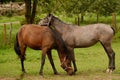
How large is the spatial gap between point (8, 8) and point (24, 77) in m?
37.0

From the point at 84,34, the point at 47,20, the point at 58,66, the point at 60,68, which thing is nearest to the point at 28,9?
the point at 58,66

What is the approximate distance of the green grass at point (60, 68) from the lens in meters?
11.3

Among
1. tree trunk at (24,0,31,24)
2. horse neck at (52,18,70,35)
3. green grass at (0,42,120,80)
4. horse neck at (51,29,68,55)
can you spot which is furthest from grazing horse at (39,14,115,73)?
tree trunk at (24,0,31,24)

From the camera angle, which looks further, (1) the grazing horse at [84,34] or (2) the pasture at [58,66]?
(1) the grazing horse at [84,34]

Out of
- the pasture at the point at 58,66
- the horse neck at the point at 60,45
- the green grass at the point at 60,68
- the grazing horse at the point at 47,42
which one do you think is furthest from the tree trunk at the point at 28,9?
the horse neck at the point at 60,45

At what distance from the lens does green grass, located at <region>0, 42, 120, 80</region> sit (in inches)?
445

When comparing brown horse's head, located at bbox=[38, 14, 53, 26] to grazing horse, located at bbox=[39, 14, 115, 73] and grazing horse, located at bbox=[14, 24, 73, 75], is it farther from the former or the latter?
grazing horse, located at bbox=[14, 24, 73, 75]

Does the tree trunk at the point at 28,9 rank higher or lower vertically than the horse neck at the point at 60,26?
lower

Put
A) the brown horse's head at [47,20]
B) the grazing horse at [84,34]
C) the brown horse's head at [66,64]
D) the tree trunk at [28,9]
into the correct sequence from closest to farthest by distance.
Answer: the brown horse's head at [66,64] → the grazing horse at [84,34] → the brown horse's head at [47,20] → the tree trunk at [28,9]

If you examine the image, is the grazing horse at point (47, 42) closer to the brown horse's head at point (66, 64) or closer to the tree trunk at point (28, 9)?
the brown horse's head at point (66, 64)

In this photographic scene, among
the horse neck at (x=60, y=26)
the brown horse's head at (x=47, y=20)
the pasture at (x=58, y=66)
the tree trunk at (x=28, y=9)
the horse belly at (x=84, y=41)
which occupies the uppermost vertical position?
the brown horse's head at (x=47, y=20)

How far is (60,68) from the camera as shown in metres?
13.9

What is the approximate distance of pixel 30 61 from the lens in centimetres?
1648

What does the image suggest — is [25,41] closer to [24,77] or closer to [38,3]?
[24,77]
